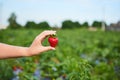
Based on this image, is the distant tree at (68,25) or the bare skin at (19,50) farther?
the distant tree at (68,25)

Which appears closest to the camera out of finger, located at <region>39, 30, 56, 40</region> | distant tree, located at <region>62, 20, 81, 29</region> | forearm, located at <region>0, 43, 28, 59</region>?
forearm, located at <region>0, 43, 28, 59</region>

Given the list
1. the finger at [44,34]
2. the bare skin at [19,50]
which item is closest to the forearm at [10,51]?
the bare skin at [19,50]

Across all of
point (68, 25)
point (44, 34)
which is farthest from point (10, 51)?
point (68, 25)

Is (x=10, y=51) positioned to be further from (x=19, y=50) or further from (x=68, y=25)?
(x=68, y=25)

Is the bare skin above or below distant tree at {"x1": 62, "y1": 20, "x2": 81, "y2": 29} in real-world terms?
above

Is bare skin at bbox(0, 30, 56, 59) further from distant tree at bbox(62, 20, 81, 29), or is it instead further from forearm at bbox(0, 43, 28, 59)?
distant tree at bbox(62, 20, 81, 29)

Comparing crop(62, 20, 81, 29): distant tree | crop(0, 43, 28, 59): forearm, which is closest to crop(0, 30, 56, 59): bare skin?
crop(0, 43, 28, 59): forearm

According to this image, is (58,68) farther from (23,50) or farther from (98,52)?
(98,52)

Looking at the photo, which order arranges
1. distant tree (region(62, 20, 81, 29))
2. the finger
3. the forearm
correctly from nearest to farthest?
1. the forearm
2. the finger
3. distant tree (region(62, 20, 81, 29))

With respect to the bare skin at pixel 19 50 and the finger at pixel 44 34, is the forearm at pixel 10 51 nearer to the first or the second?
the bare skin at pixel 19 50

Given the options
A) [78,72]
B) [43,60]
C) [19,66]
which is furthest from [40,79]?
[43,60]

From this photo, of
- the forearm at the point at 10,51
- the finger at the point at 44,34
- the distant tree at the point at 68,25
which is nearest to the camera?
the forearm at the point at 10,51

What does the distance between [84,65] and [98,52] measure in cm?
628

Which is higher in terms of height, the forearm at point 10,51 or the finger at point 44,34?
the finger at point 44,34
